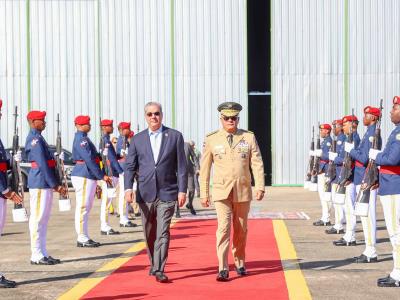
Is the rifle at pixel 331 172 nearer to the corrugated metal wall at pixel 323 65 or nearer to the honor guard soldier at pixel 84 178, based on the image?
the honor guard soldier at pixel 84 178

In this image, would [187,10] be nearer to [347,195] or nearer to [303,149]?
[303,149]

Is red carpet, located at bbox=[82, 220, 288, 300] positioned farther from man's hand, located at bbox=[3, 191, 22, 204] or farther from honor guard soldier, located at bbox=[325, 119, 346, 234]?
honor guard soldier, located at bbox=[325, 119, 346, 234]

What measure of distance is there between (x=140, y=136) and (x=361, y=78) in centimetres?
2275

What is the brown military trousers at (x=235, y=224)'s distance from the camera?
32.2ft

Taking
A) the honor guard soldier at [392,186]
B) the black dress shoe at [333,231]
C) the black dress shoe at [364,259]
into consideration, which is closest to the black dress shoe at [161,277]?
the honor guard soldier at [392,186]

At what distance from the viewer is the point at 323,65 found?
31719 millimetres

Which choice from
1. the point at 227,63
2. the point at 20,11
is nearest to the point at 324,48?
the point at 227,63

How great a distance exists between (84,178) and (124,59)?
19.2 metres

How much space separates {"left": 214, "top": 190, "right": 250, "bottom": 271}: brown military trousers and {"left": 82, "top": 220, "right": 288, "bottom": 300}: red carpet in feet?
1.04

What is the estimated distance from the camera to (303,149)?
104 ft

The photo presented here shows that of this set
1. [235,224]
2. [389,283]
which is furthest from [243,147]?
[389,283]

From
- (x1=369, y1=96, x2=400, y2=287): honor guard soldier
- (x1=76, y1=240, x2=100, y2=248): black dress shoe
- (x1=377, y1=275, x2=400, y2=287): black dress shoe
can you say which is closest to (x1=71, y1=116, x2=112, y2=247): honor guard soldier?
(x1=76, y1=240, x2=100, y2=248): black dress shoe

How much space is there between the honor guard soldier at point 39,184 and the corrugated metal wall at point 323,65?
20910 millimetres

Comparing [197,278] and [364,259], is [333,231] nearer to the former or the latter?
[364,259]
